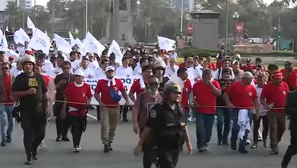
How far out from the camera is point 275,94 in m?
12.4

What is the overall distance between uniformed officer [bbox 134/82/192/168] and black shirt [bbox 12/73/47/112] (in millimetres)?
3376

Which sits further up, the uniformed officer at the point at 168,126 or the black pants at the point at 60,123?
the uniformed officer at the point at 168,126

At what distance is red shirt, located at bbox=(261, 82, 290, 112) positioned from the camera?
12.3 m

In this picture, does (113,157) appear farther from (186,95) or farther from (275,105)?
(275,105)

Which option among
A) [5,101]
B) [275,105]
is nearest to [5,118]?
[5,101]

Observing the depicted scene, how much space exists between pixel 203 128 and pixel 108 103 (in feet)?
6.22

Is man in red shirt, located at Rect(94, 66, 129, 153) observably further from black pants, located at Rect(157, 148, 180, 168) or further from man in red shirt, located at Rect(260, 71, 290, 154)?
black pants, located at Rect(157, 148, 180, 168)

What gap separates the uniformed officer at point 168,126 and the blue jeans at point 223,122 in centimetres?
583

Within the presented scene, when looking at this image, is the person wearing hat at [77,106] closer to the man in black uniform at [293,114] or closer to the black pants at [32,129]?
the black pants at [32,129]

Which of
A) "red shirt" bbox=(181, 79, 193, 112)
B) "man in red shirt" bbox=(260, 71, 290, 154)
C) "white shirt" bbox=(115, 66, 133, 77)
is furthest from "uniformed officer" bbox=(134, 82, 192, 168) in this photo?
"white shirt" bbox=(115, 66, 133, 77)

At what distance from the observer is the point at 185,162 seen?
11375 millimetres

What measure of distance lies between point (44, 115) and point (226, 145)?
4359mm

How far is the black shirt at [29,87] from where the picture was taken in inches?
412

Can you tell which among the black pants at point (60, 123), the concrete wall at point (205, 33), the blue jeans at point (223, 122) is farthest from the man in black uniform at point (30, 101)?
the concrete wall at point (205, 33)
